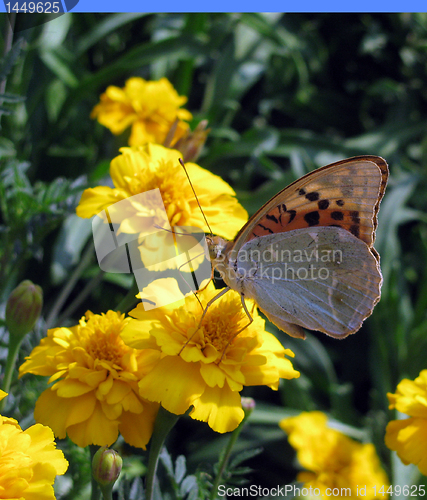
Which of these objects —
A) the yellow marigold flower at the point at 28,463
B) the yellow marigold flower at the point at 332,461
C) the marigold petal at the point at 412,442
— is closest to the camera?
the yellow marigold flower at the point at 28,463

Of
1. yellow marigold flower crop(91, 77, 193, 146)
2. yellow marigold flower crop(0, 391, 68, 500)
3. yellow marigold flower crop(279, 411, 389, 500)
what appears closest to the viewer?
yellow marigold flower crop(0, 391, 68, 500)

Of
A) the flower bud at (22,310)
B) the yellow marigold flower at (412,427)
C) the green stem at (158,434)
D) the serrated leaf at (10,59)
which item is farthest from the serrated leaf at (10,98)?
the yellow marigold flower at (412,427)

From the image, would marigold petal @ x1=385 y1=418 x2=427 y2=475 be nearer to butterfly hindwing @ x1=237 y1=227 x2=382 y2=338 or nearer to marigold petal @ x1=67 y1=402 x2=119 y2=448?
butterfly hindwing @ x1=237 y1=227 x2=382 y2=338

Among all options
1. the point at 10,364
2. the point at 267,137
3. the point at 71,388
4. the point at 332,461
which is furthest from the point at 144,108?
the point at 332,461

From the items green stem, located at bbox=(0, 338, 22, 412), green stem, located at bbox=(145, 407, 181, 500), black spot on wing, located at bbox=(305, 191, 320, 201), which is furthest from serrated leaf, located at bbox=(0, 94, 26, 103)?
green stem, located at bbox=(145, 407, 181, 500)

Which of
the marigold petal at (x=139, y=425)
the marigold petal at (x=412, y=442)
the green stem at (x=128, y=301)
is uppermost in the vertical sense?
the green stem at (x=128, y=301)

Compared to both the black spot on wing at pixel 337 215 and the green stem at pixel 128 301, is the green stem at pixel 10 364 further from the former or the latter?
the black spot on wing at pixel 337 215
